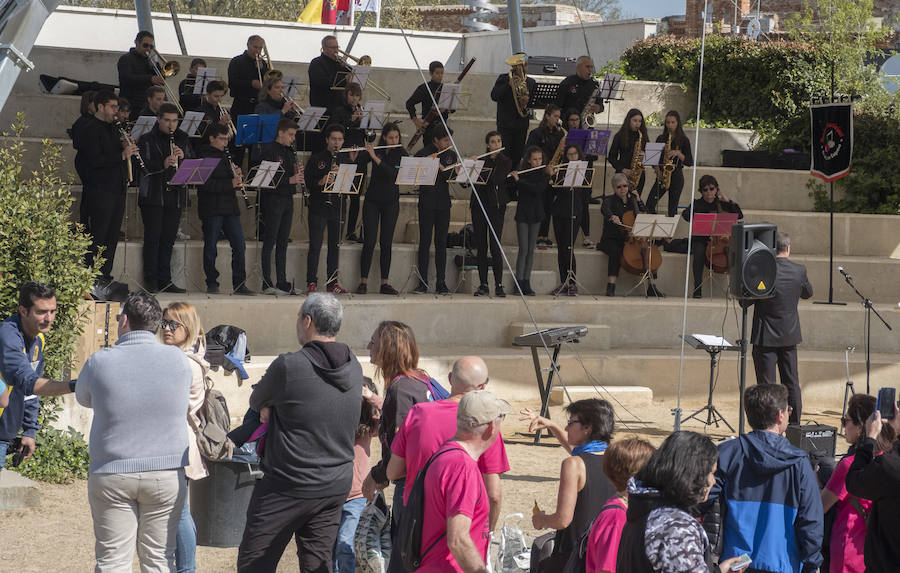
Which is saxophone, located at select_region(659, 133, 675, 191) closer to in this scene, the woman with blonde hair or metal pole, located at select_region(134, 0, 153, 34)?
metal pole, located at select_region(134, 0, 153, 34)

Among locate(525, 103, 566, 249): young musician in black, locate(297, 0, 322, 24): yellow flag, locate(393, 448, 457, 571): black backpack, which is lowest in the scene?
locate(393, 448, 457, 571): black backpack

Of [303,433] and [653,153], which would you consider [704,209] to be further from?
[303,433]

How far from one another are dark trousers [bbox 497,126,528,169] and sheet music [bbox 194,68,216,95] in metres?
3.67

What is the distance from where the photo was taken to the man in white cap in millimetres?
3846

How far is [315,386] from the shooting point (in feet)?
15.3

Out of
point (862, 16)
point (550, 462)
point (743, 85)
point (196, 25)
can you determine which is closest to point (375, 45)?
point (196, 25)

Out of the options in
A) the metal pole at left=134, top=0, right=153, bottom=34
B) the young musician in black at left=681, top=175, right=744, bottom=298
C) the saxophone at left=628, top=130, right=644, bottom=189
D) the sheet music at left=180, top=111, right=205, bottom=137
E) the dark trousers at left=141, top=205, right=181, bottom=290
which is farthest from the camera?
the metal pole at left=134, top=0, right=153, bottom=34

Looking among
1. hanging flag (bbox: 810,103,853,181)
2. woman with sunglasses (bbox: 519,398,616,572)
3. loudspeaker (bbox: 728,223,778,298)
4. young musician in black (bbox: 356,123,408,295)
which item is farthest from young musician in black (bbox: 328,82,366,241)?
woman with sunglasses (bbox: 519,398,616,572)

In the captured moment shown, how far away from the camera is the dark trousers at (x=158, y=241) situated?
11625 millimetres

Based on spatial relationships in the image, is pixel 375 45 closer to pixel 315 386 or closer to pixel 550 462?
pixel 550 462

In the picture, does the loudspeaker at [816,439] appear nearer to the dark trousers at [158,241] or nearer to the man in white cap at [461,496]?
the man in white cap at [461,496]

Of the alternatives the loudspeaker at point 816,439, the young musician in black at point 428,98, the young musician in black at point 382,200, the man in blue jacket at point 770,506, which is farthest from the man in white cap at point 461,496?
the young musician in black at point 428,98

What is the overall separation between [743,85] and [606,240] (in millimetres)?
6094

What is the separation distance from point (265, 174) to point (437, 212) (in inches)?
82.4
